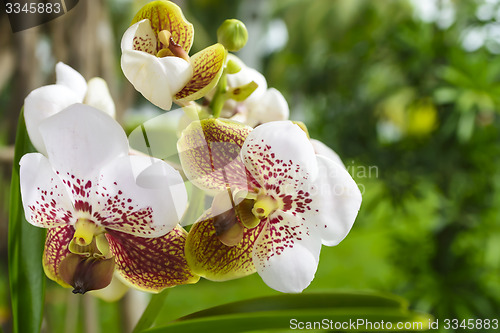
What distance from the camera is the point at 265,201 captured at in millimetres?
215

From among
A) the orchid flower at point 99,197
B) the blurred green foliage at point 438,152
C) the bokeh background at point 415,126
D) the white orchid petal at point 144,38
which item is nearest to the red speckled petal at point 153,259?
the orchid flower at point 99,197

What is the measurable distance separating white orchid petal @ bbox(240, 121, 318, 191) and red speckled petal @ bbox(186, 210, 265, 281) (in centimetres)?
3

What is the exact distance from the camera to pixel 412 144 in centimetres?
91

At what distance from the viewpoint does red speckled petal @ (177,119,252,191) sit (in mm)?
219

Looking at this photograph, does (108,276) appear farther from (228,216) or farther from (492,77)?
(492,77)

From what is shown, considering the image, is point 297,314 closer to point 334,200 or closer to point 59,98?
point 334,200

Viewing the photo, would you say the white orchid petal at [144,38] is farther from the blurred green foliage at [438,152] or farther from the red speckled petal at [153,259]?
the blurred green foliage at [438,152]

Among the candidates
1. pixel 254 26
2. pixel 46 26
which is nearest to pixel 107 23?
pixel 46 26

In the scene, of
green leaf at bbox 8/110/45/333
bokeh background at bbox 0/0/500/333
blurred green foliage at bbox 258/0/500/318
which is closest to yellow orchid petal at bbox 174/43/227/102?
green leaf at bbox 8/110/45/333

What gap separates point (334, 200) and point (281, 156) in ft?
0.10

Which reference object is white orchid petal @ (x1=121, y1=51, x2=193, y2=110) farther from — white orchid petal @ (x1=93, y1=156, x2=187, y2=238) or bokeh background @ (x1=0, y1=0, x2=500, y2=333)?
bokeh background @ (x1=0, y1=0, x2=500, y2=333)

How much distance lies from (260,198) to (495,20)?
2.67 feet

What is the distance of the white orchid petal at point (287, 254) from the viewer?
21 centimetres

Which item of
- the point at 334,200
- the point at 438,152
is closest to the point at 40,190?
the point at 334,200
